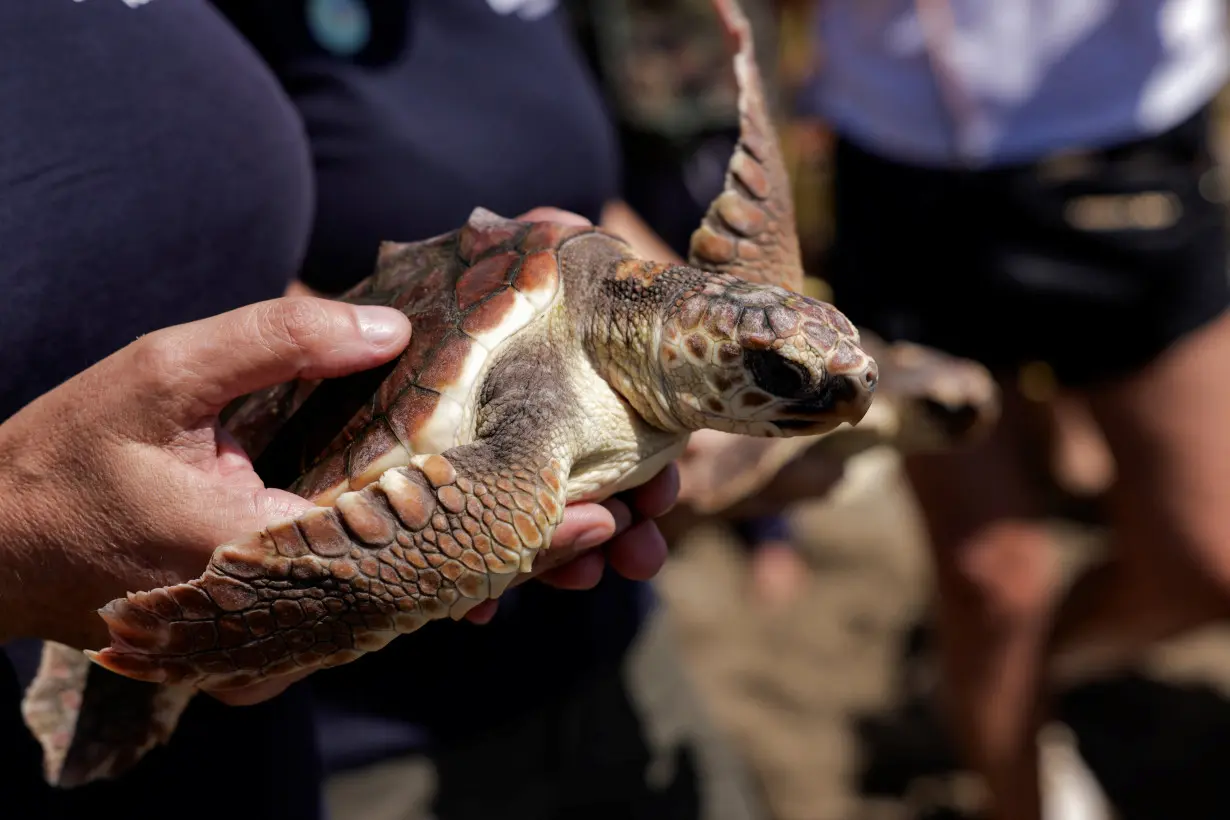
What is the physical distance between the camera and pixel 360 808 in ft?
3.53

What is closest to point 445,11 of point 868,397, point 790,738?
point 868,397

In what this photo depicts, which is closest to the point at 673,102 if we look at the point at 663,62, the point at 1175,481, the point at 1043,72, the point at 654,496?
the point at 663,62

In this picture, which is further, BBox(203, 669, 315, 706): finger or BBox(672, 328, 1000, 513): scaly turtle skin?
BBox(672, 328, 1000, 513): scaly turtle skin

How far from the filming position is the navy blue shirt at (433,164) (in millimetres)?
1005

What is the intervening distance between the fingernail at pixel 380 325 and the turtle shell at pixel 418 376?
5 cm

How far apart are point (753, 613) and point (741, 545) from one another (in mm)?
311

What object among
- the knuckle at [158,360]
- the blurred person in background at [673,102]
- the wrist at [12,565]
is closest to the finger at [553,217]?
the knuckle at [158,360]

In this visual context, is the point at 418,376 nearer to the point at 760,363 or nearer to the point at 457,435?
the point at 457,435

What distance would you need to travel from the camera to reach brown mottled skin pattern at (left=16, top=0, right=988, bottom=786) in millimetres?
681

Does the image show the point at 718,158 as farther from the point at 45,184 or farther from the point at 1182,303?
the point at 45,184

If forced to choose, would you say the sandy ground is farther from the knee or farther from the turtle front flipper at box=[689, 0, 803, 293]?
the turtle front flipper at box=[689, 0, 803, 293]

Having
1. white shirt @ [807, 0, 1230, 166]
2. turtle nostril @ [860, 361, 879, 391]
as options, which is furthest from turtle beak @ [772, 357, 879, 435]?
white shirt @ [807, 0, 1230, 166]

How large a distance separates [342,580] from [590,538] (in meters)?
0.19

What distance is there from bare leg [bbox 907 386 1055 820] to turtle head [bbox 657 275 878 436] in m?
1.05
